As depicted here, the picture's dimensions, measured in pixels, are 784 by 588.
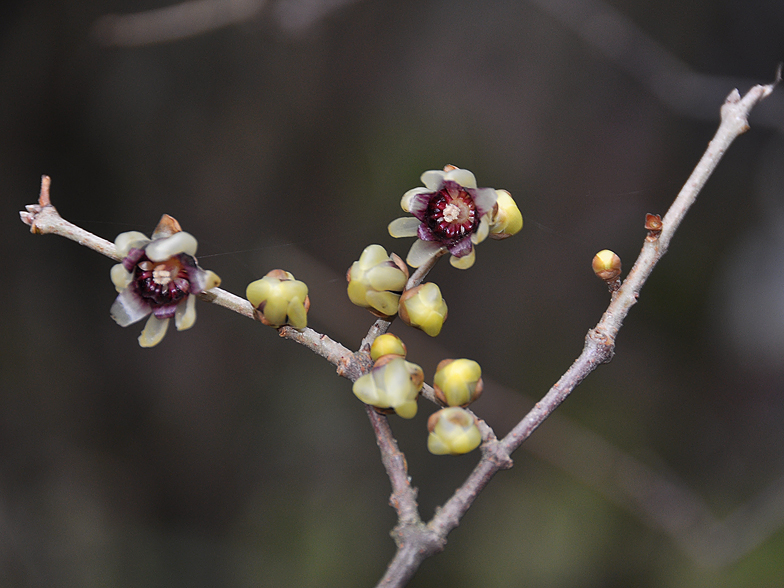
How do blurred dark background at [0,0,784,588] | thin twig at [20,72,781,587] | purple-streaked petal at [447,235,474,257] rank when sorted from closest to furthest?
thin twig at [20,72,781,587]
purple-streaked petal at [447,235,474,257]
blurred dark background at [0,0,784,588]

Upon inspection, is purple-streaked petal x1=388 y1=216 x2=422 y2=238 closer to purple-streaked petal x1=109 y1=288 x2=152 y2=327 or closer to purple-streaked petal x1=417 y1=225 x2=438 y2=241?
purple-streaked petal x1=417 y1=225 x2=438 y2=241

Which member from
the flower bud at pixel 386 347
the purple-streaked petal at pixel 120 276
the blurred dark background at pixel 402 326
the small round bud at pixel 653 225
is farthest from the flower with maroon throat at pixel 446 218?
the blurred dark background at pixel 402 326

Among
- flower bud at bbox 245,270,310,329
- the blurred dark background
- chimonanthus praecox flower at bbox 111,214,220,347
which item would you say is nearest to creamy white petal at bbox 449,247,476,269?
flower bud at bbox 245,270,310,329

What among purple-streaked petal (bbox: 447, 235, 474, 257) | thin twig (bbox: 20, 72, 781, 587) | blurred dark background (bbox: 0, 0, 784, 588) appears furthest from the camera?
blurred dark background (bbox: 0, 0, 784, 588)

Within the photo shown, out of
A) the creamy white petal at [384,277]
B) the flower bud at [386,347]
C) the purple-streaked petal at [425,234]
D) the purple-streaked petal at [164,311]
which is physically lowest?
the purple-streaked petal at [164,311]

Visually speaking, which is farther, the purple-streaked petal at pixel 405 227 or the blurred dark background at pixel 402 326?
the blurred dark background at pixel 402 326

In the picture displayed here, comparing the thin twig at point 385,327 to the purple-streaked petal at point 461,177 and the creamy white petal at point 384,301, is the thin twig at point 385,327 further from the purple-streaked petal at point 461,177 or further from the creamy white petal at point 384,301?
the purple-streaked petal at point 461,177

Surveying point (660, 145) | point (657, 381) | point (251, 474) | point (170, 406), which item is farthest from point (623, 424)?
point (170, 406)
